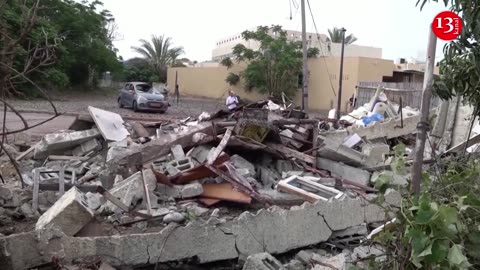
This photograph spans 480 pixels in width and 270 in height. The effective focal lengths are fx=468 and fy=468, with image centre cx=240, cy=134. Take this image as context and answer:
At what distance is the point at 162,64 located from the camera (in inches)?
1826

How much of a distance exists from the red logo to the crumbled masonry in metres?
0.79

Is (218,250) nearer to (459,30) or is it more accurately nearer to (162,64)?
(459,30)

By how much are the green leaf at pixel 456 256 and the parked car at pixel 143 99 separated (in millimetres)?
21246

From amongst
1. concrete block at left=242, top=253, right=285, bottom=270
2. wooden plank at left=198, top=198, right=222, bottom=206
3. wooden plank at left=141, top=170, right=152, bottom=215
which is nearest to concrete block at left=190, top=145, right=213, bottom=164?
wooden plank at left=198, top=198, right=222, bottom=206

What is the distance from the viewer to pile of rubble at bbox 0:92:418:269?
12.9 ft

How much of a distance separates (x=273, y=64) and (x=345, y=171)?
2354 centimetres

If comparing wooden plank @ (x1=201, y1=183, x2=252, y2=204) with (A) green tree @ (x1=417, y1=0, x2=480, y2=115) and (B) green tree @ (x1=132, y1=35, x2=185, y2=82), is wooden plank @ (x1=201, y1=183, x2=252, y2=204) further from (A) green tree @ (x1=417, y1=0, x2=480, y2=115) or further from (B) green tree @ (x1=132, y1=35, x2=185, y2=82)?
(B) green tree @ (x1=132, y1=35, x2=185, y2=82)

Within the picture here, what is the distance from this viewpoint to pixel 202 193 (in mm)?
6180

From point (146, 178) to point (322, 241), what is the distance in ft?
8.14

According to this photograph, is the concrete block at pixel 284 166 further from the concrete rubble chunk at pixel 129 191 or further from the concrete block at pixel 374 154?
the concrete rubble chunk at pixel 129 191

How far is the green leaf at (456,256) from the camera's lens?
6.35 feet

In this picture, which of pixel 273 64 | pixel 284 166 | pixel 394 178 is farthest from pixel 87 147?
pixel 273 64

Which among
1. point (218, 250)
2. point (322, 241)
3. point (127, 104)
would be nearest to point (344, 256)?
point (322, 241)

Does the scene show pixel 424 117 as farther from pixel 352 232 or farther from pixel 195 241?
pixel 352 232
